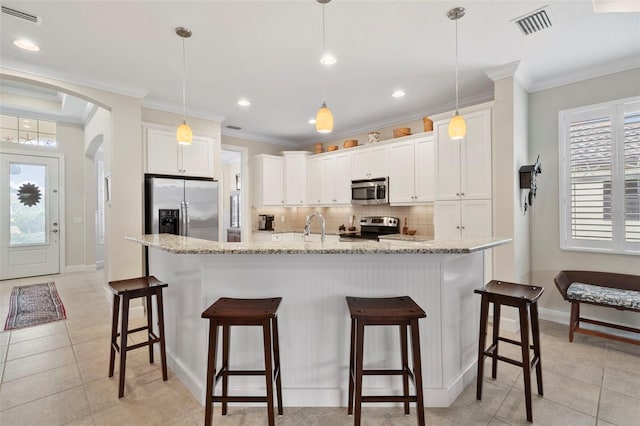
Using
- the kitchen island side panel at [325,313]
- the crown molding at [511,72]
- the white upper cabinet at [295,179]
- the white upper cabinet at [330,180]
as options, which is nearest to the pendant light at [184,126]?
the kitchen island side panel at [325,313]

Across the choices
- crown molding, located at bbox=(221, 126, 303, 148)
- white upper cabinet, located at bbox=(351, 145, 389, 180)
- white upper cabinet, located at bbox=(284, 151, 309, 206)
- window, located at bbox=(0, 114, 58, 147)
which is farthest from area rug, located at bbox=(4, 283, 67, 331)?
white upper cabinet, located at bbox=(351, 145, 389, 180)

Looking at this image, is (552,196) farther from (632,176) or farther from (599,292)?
(599,292)

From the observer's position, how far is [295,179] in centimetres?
623

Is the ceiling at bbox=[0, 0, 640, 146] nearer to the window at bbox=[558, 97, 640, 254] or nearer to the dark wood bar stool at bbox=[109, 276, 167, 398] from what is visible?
the window at bbox=[558, 97, 640, 254]

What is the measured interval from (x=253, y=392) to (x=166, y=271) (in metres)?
1.32

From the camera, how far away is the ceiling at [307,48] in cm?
240

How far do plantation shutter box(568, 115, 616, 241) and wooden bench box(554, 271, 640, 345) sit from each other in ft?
1.39

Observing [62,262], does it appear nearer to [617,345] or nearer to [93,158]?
[93,158]

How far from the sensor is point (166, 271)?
8.98 ft

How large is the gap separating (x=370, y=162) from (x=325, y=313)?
3.49m

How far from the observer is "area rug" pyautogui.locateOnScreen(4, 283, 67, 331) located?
3696mm

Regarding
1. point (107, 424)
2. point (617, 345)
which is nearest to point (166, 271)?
point (107, 424)

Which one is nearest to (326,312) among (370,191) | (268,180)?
(370,191)

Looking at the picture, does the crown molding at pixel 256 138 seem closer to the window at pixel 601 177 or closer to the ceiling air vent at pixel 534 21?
the ceiling air vent at pixel 534 21
